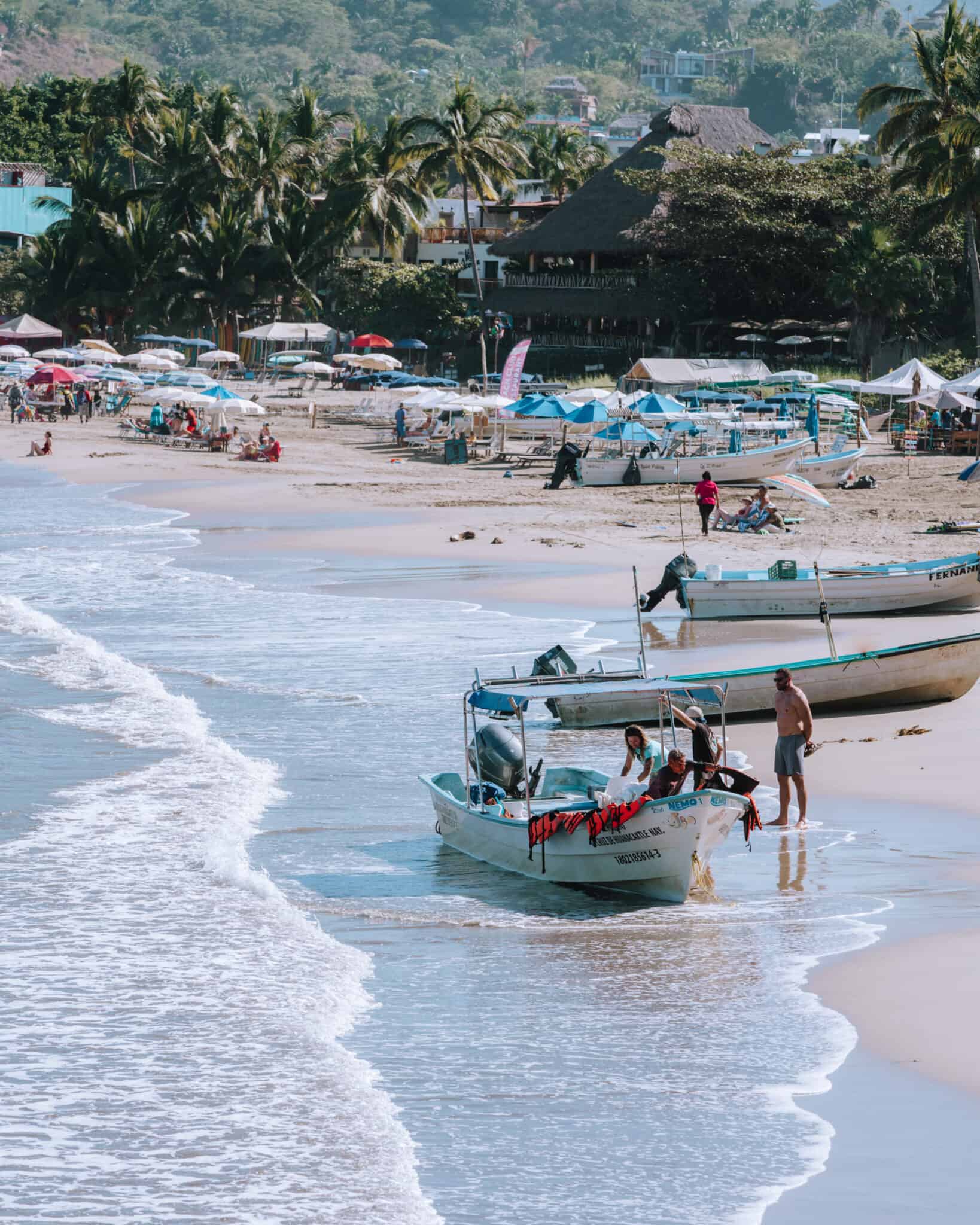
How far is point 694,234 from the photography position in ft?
204

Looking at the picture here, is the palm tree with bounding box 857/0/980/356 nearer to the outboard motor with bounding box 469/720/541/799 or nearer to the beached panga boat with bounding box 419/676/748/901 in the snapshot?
the beached panga boat with bounding box 419/676/748/901

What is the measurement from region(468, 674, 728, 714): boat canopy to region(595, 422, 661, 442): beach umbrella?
28.0 m

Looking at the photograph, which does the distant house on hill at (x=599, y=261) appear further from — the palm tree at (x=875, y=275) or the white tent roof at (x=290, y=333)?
the palm tree at (x=875, y=275)

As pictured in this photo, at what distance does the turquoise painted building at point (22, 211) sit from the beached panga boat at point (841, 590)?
71.0 m

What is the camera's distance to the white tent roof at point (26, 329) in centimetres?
7219

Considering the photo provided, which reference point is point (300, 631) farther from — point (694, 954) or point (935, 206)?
point (935, 206)

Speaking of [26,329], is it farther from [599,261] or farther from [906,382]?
[906,382]

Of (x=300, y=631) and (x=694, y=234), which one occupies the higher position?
(x=694, y=234)

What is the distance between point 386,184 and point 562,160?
2207cm

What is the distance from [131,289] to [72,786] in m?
64.7

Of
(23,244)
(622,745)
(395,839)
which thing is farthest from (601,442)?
(23,244)

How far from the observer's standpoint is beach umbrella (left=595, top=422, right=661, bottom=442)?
42.7 meters

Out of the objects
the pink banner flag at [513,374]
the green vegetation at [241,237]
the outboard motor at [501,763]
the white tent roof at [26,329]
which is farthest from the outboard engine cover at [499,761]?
the white tent roof at [26,329]

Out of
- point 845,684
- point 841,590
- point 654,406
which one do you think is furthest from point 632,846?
point 654,406
